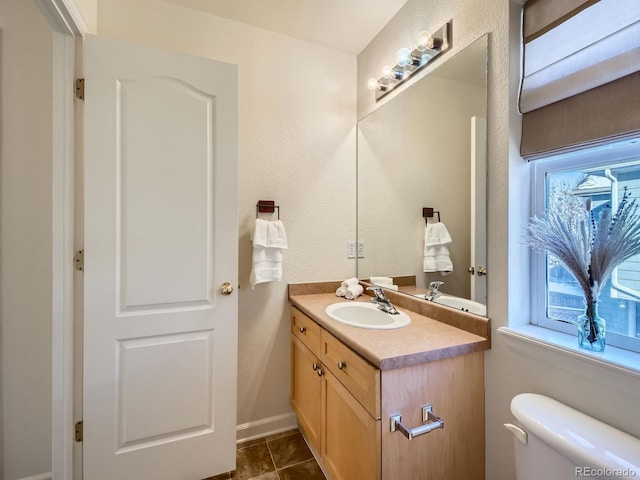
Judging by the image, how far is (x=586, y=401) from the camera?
891mm

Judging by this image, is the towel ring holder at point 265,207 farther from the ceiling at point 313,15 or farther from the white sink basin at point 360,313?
the ceiling at point 313,15

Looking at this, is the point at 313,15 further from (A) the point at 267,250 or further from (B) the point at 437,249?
(B) the point at 437,249

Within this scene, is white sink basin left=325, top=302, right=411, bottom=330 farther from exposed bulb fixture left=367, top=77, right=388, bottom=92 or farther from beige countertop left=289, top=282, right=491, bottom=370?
exposed bulb fixture left=367, top=77, right=388, bottom=92

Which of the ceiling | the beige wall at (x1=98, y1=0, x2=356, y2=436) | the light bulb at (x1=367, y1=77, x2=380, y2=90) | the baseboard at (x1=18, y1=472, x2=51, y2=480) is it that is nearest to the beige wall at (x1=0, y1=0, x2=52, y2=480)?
the baseboard at (x1=18, y1=472, x2=51, y2=480)

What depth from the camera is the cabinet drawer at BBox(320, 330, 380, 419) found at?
0.98 metres

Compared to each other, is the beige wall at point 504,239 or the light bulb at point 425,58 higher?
the light bulb at point 425,58

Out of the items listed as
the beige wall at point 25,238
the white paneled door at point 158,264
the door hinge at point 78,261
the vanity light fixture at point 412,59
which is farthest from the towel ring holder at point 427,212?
the beige wall at point 25,238

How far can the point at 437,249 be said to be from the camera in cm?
153

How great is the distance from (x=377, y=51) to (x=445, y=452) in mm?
2205

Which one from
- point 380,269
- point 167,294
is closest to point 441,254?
point 380,269

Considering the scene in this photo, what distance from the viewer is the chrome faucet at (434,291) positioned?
148cm

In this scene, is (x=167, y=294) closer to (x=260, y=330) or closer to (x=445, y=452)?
(x=260, y=330)

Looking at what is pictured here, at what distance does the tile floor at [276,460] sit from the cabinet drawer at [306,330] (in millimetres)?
654

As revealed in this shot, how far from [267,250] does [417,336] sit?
0.97 meters
